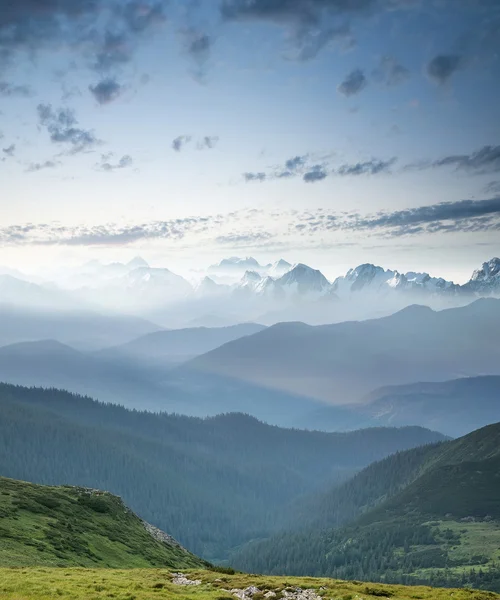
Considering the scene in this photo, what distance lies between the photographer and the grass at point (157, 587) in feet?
135

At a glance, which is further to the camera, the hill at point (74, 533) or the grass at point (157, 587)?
the hill at point (74, 533)

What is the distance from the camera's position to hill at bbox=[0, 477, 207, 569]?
6838 cm

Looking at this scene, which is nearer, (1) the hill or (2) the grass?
(2) the grass

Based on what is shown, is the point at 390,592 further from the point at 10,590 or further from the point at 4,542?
the point at 4,542

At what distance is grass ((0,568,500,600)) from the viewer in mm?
41281

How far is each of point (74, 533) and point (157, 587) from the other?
41.4m

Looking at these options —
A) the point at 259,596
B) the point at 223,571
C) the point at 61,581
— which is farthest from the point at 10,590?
the point at 223,571

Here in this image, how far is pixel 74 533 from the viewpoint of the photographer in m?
83.3

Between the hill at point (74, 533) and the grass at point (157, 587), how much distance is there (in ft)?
40.9

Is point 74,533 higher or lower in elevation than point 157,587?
higher

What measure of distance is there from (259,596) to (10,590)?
21.1m

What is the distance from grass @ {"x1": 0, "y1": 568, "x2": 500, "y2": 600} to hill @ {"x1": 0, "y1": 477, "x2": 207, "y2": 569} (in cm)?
1247

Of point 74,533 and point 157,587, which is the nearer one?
point 157,587

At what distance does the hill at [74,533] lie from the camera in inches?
2692
